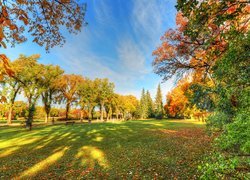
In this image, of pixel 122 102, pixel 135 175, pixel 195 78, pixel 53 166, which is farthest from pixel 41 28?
pixel 122 102

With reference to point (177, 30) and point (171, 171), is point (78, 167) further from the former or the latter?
point (177, 30)

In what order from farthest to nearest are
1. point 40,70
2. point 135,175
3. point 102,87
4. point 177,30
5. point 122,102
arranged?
1. point 122,102
2. point 102,87
3. point 40,70
4. point 177,30
5. point 135,175

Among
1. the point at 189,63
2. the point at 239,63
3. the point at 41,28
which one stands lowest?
the point at 239,63

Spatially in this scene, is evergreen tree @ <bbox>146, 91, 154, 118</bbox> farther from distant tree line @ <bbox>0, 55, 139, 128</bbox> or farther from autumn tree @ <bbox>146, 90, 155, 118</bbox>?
distant tree line @ <bbox>0, 55, 139, 128</bbox>

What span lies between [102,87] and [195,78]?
142 feet

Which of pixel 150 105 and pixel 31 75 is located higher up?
pixel 31 75

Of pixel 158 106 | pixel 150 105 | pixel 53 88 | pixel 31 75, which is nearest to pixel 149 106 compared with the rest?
pixel 150 105

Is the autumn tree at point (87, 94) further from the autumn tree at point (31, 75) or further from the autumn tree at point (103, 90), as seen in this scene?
the autumn tree at point (31, 75)

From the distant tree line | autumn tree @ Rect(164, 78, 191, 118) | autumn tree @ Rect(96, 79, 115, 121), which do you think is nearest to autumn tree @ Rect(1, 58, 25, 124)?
the distant tree line

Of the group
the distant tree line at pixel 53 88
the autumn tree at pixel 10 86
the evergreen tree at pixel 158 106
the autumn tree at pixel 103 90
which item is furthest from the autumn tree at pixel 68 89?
the evergreen tree at pixel 158 106

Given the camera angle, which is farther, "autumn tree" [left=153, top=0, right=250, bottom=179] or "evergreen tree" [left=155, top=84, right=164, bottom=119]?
"evergreen tree" [left=155, top=84, right=164, bottom=119]

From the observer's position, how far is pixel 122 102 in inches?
2832

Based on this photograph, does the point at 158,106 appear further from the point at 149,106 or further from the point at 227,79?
the point at 227,79

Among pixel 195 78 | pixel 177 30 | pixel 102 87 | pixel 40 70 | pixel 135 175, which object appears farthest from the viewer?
pixel 102 87
